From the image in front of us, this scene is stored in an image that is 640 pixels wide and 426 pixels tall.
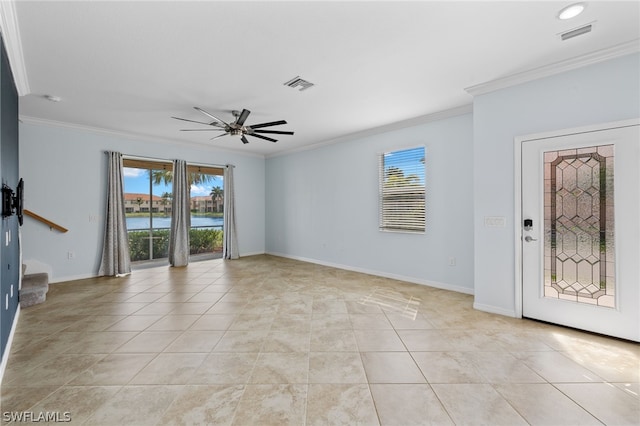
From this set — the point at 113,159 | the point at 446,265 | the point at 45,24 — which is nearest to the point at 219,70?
the point at 45,24

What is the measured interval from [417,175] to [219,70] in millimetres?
3359

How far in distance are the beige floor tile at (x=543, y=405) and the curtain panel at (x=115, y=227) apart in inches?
239

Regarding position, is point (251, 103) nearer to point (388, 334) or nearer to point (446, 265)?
point (388, 334)

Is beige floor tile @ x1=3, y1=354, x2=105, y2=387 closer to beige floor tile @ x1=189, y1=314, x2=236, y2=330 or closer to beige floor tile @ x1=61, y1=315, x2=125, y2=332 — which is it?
beige floor tile @ x1=61, y1=315, x2=125, y2=332

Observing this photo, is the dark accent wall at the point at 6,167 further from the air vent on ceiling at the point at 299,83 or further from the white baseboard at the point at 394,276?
the white baseboard at the point at 394,276

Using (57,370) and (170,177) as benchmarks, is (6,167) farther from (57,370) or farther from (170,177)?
(170,177)

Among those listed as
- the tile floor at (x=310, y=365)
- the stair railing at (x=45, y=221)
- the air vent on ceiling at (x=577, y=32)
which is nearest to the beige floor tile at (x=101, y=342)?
the tile floor at (x=310, y=365)

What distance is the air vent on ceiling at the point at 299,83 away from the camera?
3176 mm

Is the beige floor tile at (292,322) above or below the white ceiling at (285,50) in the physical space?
below

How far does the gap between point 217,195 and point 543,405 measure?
6914 millimetres

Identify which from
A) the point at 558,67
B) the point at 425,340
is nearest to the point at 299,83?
the point at 558,67

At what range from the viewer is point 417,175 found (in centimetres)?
470

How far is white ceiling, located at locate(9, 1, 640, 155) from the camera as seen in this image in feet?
6.85

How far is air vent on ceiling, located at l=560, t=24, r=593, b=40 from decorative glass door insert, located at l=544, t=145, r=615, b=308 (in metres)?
1.07
